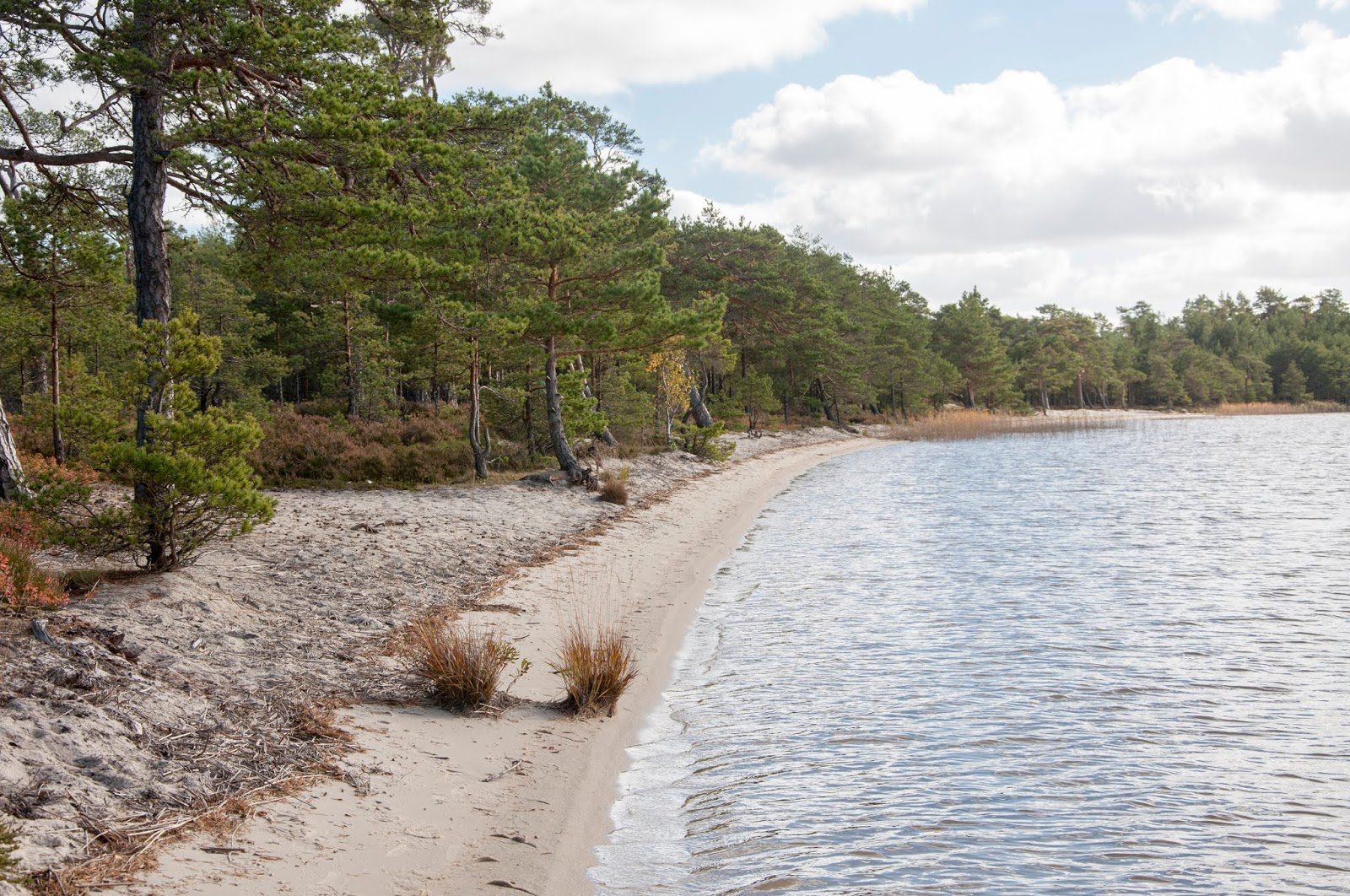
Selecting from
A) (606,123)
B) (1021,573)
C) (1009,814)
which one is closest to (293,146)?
(1009,814)

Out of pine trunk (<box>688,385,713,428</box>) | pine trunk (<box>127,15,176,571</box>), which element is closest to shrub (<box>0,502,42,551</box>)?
pine trunk (<box>127,15,176,571</box>)

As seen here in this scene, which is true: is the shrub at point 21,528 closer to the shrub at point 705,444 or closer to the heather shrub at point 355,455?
the heather shrub at point 355,455

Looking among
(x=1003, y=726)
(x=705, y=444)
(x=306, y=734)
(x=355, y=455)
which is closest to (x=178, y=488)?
(x=306, y=734)

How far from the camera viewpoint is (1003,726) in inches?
323

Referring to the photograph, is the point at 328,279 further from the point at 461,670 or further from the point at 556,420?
the point at 556,420

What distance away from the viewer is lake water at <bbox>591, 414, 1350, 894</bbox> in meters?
5.75

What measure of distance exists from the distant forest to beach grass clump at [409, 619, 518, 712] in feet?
10.8

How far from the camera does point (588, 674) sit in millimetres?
8203

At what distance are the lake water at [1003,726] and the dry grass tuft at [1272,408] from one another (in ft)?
310

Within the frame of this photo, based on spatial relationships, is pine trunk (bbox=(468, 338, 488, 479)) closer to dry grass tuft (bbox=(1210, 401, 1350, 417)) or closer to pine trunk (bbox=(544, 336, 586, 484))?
pine trunk (bbox=(544, 336, 586, 484))

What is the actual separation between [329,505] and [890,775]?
13.4 meters

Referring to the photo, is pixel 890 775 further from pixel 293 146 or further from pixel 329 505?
pixel 329 505

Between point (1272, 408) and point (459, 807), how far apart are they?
378ft

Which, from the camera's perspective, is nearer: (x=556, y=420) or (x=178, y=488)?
(x=178, y=488)
